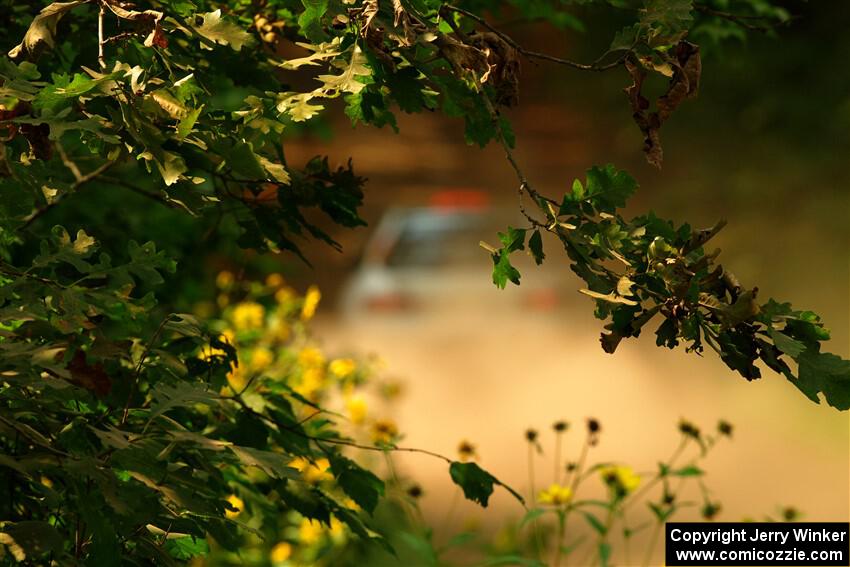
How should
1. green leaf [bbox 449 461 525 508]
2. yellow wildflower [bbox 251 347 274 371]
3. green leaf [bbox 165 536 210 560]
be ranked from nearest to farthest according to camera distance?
1. green leaf [bbox 165 536 210 560]
2. green leaf [bbox 449 461 525 508]
3. yellow wildflower [bbox 251 347 274 371]

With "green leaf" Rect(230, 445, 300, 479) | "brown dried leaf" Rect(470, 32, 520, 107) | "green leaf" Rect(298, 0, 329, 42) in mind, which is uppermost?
"green leaf" Rect(298, 0, 329, 42)

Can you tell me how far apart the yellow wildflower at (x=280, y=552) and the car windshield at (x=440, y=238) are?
18.8 feet

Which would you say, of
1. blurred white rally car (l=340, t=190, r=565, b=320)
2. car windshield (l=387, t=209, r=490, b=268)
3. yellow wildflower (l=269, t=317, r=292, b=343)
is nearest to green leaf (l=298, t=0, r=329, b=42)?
yellow wildflower (l=269, t=317, r=292, b=343)

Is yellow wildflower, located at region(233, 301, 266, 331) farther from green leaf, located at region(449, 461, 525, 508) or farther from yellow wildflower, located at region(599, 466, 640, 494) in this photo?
green leaf, located at region(449, 461, 525, 508)

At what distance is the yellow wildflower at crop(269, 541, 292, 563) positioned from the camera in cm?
421

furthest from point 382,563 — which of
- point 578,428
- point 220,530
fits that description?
point 578,428

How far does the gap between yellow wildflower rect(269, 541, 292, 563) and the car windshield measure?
5.72 metres

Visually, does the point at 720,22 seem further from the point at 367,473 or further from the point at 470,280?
the point at 470,280

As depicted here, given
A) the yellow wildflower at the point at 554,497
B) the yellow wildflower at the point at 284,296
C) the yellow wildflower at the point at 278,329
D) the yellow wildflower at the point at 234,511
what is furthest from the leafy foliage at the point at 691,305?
the yellow wildflower at the point at 284,296

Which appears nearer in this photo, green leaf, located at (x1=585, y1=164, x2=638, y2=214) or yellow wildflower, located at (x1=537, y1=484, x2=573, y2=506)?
green leaf, located at (x1=585, y1=164, x2=638, y2=214)

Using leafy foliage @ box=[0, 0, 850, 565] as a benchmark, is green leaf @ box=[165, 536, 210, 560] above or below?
below

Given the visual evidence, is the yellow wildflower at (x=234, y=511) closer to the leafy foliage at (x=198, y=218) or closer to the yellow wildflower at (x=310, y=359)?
the leafy foliage at (x=198, y=218)

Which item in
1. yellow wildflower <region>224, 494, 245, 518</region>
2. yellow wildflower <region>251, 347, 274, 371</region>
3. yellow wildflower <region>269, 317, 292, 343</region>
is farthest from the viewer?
yellow wildflower <region>269, 317, 292, 343</region>

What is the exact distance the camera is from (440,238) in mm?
10477
